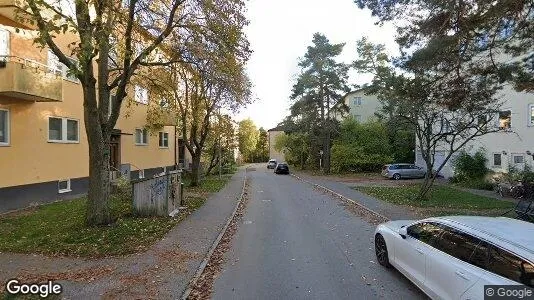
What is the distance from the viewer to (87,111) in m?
10.8

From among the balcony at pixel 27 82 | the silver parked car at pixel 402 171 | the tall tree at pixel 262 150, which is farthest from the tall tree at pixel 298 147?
the tall tree at pixel 262 150

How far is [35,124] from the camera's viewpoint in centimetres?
1625

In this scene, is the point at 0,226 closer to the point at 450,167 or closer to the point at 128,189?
the point at 128,189

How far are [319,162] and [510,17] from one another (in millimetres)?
37419

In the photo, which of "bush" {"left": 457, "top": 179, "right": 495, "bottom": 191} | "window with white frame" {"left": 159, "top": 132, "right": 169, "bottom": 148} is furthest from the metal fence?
"bush" {"left": 457, "top": 179, "right": 495, "bottom": 191}

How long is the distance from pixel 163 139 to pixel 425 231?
95.3ft

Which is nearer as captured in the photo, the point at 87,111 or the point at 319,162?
the point at 87,111

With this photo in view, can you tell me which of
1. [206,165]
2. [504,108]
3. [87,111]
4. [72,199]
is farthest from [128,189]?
[206,165]

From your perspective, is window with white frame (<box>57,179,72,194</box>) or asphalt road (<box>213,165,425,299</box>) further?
window with white frame (<box>57,179,72,194</box>)

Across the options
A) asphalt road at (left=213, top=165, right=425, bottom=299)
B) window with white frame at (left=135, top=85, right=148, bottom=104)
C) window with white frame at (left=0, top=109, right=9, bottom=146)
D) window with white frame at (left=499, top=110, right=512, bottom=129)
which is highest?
window with white frame at (left=135, top=85, right=148, bottom=104)

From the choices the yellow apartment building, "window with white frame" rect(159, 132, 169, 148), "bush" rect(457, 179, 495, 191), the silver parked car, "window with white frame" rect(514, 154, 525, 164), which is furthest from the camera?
the silver parked car

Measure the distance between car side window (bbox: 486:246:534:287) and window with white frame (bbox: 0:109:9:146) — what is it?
15.4 m

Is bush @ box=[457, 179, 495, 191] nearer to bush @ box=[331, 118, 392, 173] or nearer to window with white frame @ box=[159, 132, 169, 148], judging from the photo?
bush @ box=[331, 118, 392, 173]

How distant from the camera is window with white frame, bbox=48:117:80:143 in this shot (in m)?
17.7
